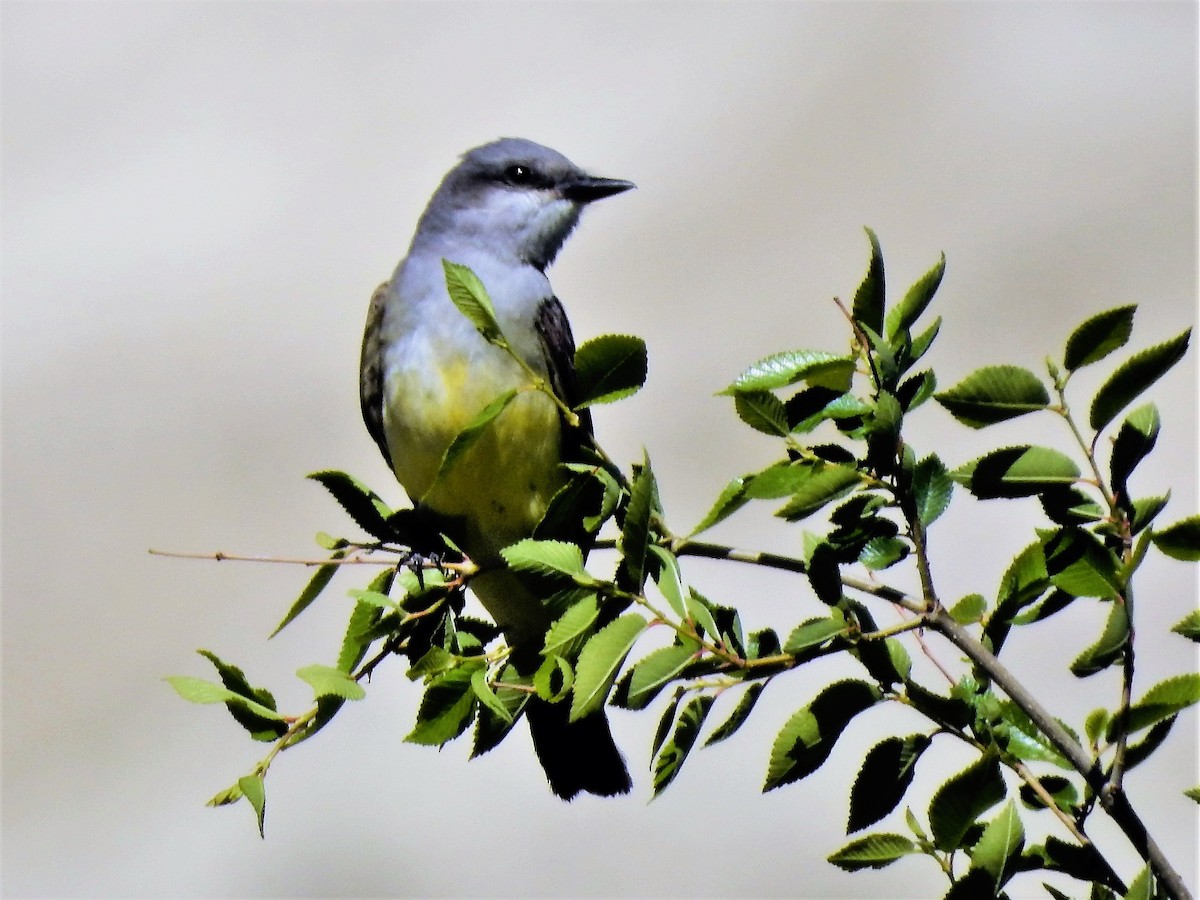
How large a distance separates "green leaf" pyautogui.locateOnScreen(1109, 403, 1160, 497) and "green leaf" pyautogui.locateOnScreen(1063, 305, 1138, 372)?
11cm

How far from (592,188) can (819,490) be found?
9.36 feet

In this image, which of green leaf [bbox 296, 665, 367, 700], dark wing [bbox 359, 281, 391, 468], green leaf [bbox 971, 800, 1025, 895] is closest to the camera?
green leaf [bbox 971, 800, 1025, 895]

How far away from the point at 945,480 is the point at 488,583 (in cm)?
228

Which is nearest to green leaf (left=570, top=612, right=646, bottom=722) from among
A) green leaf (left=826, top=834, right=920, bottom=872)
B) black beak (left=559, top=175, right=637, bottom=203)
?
green leaf (left=826, top=834, right=920, bottom=872)

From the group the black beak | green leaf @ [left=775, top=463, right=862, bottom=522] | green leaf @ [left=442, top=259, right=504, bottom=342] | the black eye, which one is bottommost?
green leaf @ [left=775, top=463, right=862, bottom=522]

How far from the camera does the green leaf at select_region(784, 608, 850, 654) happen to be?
1.91 metres

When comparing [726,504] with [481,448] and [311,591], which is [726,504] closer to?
[311,591]

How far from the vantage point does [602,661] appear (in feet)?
6.34

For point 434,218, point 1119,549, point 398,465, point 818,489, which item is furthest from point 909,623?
point 434,218

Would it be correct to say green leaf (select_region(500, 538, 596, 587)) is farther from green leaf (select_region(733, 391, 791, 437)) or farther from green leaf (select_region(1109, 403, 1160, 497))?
green leaf (select_region(1109, 403, 1160, 497))

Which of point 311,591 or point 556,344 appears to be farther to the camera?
point 556,344

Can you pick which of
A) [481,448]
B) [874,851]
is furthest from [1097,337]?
[481,448]

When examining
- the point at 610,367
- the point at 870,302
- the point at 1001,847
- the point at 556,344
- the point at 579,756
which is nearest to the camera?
the point at 1001,847

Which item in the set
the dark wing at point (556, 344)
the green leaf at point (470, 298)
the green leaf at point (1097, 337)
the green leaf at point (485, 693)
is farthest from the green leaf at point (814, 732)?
the dark wing at point (556, 344)
